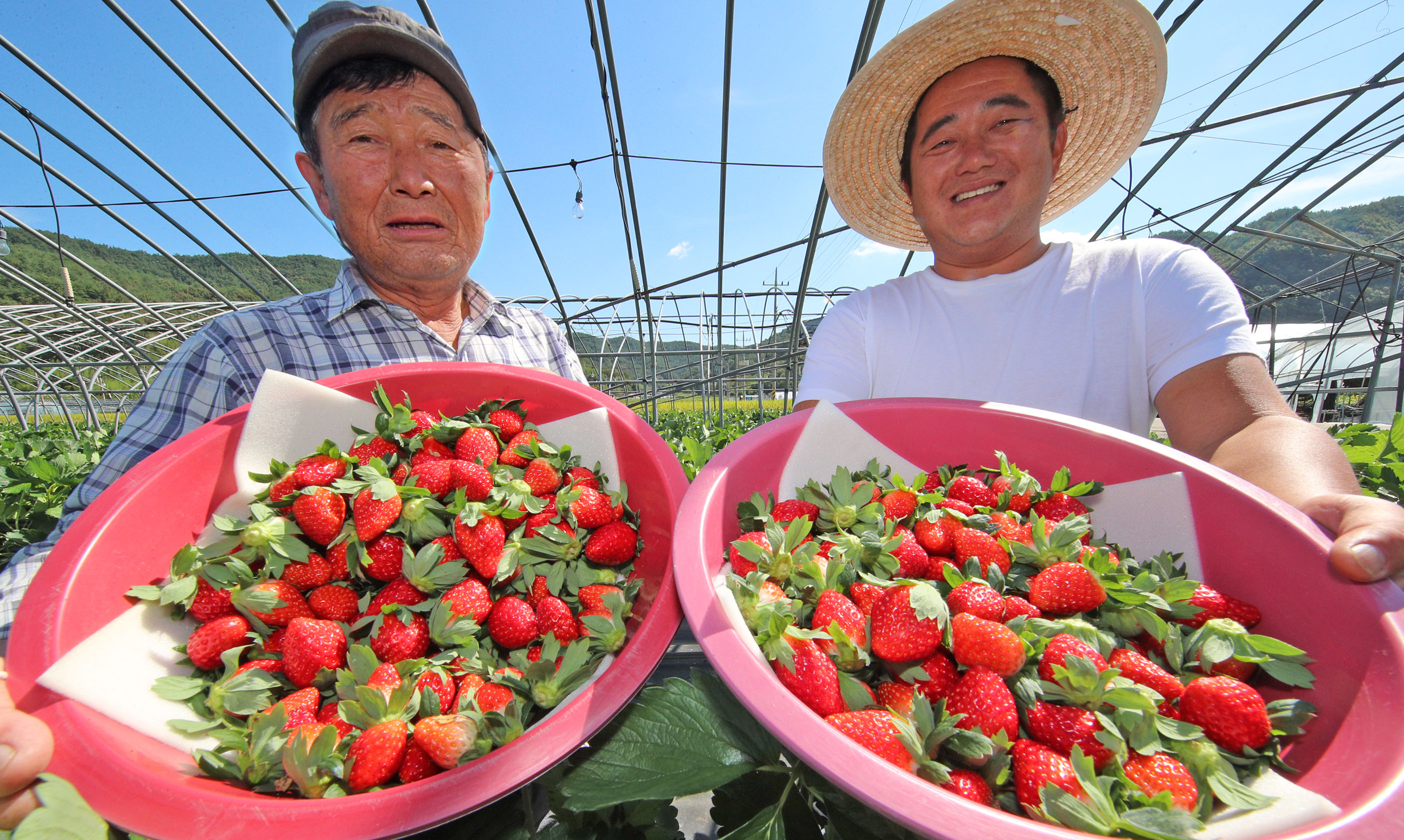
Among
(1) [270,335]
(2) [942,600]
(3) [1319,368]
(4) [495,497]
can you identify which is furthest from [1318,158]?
(3) [1319,368]

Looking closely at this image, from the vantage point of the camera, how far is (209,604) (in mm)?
828

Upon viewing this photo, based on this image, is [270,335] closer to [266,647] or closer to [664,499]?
[266,647]

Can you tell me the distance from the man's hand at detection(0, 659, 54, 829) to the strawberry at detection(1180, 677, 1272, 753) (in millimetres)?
1255

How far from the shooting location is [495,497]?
0.90 m

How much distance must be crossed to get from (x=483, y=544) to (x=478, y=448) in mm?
216

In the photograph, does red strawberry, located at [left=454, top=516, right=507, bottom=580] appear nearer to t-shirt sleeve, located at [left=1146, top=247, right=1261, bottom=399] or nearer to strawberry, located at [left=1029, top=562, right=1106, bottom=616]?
strawberry, located at [left=1029, top=562, right=1106, bottom=616]

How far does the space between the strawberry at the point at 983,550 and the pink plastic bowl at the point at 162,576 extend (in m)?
0.45

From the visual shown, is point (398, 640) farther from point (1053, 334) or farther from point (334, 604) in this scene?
point (1053, 334)

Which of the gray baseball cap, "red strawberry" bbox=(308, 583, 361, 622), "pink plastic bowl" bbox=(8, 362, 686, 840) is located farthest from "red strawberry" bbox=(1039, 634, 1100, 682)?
the gray baseball cap

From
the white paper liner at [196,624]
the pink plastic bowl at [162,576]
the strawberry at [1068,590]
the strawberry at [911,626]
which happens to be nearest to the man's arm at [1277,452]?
the strawberry at [1068,590]

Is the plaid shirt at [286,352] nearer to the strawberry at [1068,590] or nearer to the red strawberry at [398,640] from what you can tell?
the red strawberry at [398,640]

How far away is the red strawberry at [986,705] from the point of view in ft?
2.04

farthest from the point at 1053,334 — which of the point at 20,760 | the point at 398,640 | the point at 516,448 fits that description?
the point at 20,760

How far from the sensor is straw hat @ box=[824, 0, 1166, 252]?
63.0 inches
